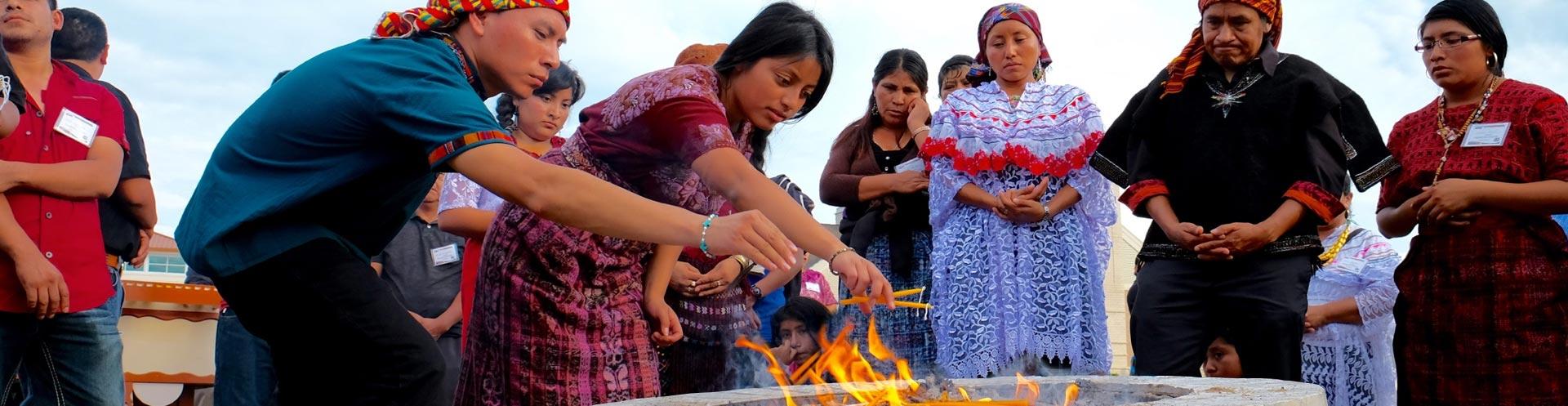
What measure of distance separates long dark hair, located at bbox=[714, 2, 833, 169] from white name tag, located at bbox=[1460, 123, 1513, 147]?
266 centimetres

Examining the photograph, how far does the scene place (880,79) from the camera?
5695mm

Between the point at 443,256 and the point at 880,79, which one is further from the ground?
the point at 880,79

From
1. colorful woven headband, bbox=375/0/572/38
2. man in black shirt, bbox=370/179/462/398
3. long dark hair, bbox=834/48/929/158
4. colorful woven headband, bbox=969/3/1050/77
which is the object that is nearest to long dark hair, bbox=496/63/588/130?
man in black shirt, bbox=370/179/462/398

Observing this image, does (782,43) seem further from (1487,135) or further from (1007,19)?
(1487,135)

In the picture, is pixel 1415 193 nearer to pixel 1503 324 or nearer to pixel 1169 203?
pixel 1503 324

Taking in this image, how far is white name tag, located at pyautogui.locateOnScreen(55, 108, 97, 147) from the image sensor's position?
4.12 m

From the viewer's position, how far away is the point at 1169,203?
4258 millimetres

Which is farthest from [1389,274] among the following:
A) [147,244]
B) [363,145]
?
[147,244]

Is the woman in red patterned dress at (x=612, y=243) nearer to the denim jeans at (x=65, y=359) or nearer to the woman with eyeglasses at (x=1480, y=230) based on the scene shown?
the denim jeans at (x=65, y=359)

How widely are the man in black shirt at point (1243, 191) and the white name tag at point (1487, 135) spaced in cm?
51

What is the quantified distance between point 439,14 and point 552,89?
2.80m

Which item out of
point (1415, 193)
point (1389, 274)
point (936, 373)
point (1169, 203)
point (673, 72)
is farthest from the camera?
point (1389, 274)

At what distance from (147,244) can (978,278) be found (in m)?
3.42

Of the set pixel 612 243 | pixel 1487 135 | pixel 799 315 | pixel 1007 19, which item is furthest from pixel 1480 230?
pixel 612 243
